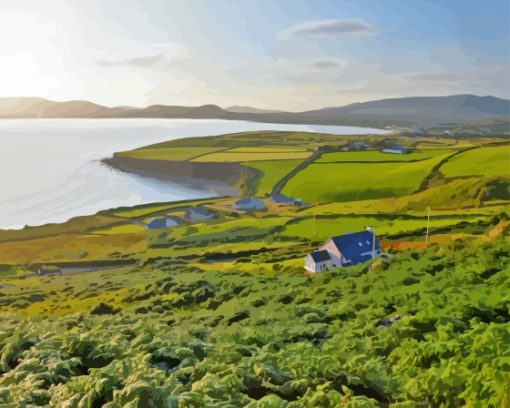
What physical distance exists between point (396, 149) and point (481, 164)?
209 cm

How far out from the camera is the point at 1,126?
9.16m

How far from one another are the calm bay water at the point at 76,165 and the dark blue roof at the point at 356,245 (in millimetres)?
2405

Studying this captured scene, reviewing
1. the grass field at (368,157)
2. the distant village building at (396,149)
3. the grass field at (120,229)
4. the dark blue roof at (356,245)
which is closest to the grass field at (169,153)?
the grass field at (120,229)

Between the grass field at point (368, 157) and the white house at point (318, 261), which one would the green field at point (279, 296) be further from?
the white house at point (318, 261)

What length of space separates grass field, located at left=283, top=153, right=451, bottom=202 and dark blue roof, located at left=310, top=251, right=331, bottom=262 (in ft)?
4.89

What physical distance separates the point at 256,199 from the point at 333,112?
2573 mm

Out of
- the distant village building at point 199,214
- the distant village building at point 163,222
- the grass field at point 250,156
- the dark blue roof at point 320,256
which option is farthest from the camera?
the grass field at point 250,156

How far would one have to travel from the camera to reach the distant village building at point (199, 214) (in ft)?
35.0

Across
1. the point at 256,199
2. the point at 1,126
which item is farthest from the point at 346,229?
the point at 1,126

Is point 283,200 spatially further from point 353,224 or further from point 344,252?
point 344,252

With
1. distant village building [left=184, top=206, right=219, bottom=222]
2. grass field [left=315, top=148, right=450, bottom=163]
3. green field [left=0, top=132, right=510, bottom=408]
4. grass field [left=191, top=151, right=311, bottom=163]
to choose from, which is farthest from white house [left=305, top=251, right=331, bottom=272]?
grass field [left=315, top=148, right=450, bottom=163]

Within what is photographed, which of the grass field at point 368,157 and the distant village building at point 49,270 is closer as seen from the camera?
the distant village building at point 49,270

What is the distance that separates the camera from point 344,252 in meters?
9.77

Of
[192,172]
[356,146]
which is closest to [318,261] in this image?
[192,172]
